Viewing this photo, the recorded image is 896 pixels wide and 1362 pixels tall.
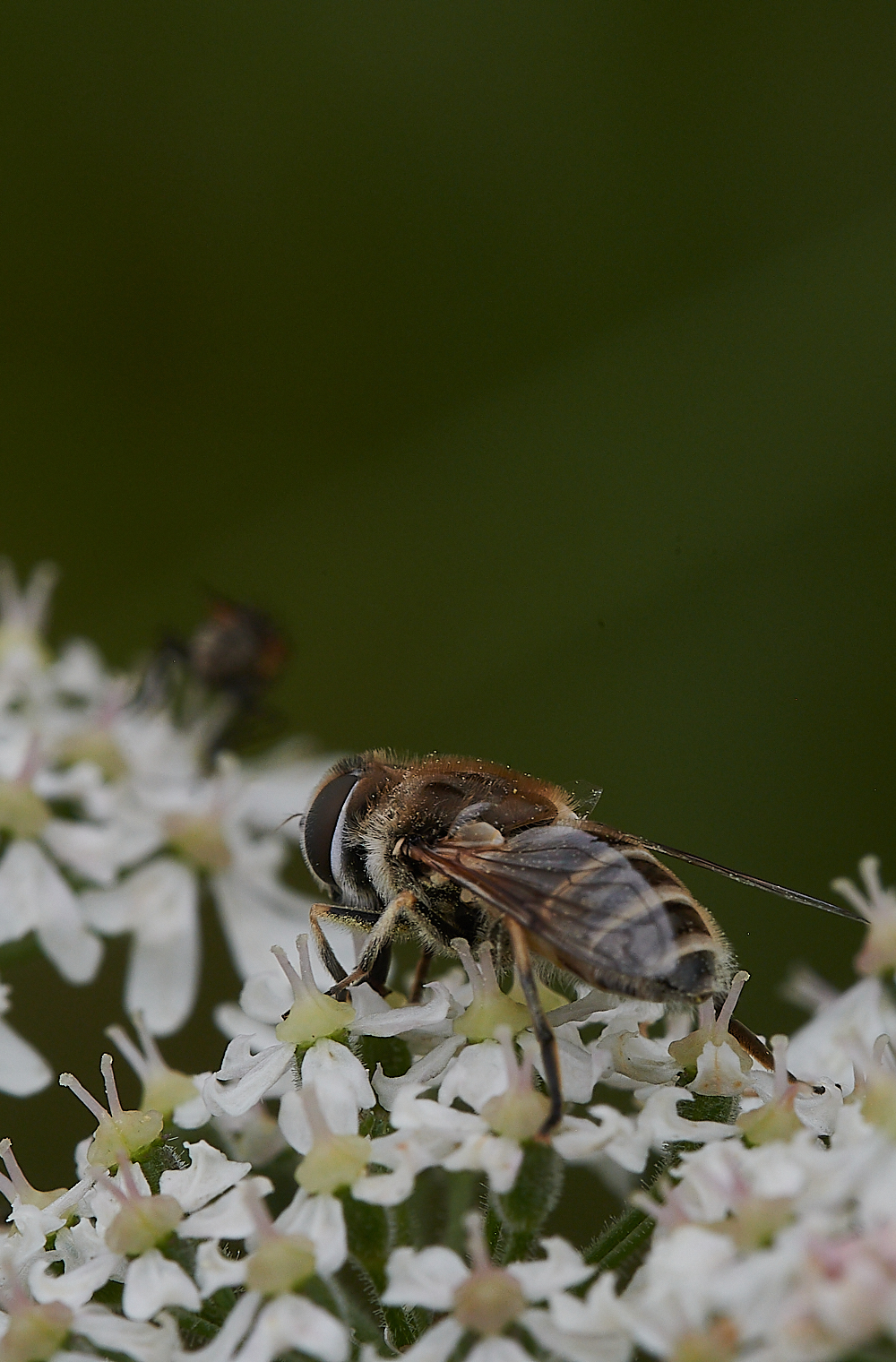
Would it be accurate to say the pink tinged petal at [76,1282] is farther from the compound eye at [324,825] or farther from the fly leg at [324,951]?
the compound eye at [324,825]

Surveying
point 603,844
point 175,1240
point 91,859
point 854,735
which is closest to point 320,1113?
point 175,1240

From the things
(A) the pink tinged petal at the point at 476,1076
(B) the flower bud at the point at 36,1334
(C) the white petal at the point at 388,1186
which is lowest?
(B) the flower bud at the point at 36,1334

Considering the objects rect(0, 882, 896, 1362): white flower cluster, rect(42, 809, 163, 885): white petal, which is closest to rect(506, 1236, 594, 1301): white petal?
rect(0, 882, 896, 1362): white flower cluster

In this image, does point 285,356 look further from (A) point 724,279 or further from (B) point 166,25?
(A) point 724,279

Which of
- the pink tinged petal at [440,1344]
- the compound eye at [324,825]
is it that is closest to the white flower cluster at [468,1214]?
the pink tinged petal at [440,1344]

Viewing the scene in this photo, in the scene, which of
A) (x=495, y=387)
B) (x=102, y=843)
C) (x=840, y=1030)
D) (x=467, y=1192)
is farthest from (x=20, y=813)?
(x=495, y=387)

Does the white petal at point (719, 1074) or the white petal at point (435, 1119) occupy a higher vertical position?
the white petal at point (719, 1074)

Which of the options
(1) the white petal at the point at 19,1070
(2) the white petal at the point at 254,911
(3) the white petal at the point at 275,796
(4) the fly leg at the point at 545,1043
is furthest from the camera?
(3) the white petal at the point at 275,796
